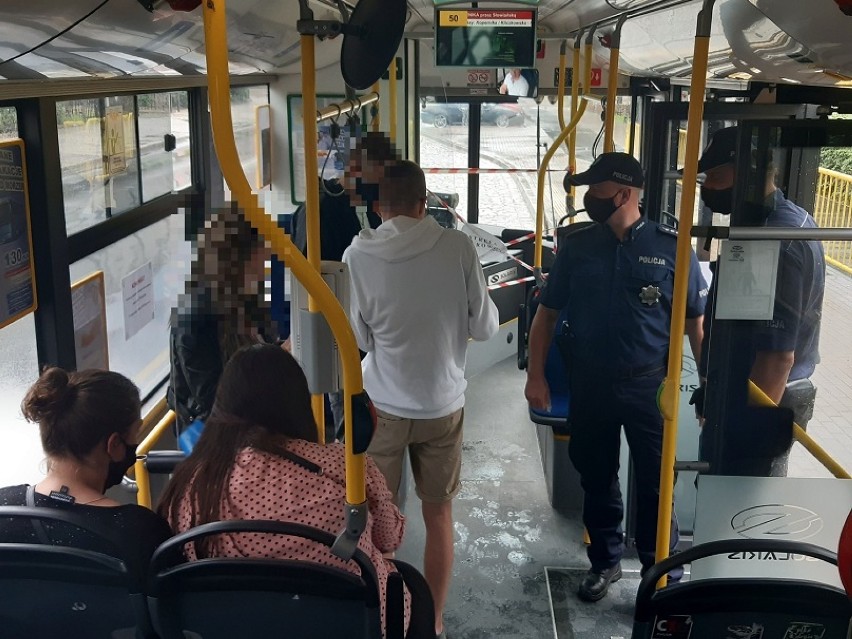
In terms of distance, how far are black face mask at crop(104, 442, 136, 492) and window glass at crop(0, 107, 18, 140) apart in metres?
0.99

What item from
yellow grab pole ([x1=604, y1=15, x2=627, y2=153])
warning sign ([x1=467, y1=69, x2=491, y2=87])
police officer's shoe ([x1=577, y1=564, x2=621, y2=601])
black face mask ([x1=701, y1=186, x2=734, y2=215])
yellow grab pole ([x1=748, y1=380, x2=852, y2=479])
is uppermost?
warning sign ([x1=467, y1=69, x2=491, y2=87])

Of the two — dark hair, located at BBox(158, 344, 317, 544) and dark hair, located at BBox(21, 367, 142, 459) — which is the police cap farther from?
dark hair, located at BBox(21, 367, 142, 459)

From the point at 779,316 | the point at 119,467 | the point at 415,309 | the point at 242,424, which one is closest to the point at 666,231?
the point at 779,316

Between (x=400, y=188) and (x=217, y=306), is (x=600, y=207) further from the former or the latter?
(x=217, y=306)

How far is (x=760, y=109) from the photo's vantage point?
271cm

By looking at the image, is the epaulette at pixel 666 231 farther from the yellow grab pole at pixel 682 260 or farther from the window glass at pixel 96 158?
the window glass at pixel 96 158

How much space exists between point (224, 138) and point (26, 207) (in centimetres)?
126

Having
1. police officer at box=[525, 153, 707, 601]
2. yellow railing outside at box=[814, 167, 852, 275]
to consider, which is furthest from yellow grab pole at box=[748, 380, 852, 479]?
yellow railing outside at box=[814, 167, 852, 275]

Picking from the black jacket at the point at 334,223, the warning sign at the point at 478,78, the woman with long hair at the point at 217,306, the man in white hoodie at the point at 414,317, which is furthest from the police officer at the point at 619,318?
the warning sign at the point at 478,78

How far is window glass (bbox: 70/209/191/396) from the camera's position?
3.13 metres

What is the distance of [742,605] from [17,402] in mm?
2124

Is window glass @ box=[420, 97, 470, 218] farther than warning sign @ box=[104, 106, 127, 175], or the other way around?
window glass @ box=[420, 97, 470, 218]

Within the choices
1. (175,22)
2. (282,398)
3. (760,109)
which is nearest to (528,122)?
(760,109)

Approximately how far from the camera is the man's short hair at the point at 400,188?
2.75 m
